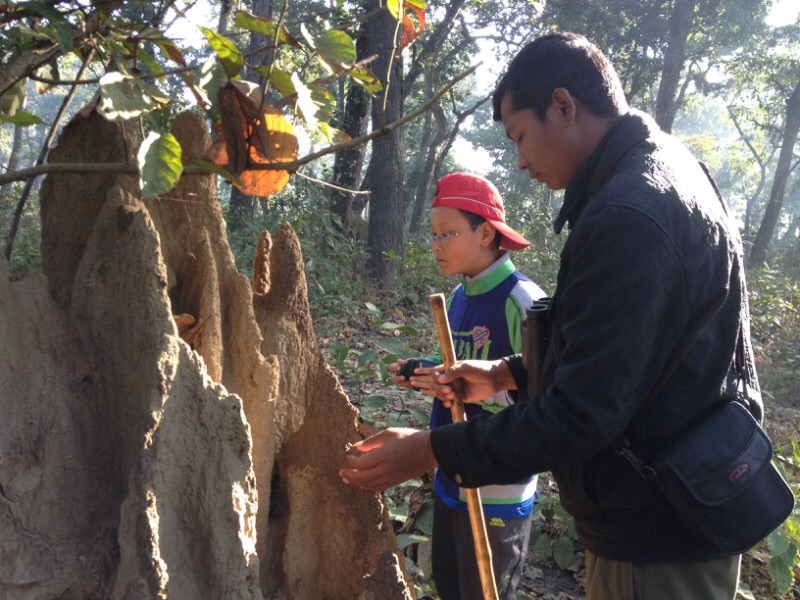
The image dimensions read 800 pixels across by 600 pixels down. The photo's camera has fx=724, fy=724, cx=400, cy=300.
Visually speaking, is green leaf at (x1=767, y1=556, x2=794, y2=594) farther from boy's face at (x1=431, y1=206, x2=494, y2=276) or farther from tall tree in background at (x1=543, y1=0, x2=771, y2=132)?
→ tall tree in background at (x1=543, y1=0, x2=771, y2=132)

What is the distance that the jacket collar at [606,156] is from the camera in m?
1.52

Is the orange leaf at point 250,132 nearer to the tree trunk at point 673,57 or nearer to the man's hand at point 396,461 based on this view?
the man's hand at point 396,461

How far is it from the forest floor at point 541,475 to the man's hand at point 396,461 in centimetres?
161

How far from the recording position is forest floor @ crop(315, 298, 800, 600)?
3.43 metres

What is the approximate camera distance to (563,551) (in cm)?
357

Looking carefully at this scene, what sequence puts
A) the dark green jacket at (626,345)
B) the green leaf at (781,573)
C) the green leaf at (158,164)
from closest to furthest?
the dark green jacket at (626,345)
the green leaf at (158,164)
the green leaf at (781,573)

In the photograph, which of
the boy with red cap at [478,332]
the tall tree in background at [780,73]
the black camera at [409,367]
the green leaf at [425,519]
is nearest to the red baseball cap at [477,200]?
the boy with red cap at [478,332]

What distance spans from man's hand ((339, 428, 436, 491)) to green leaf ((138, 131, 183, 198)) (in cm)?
77

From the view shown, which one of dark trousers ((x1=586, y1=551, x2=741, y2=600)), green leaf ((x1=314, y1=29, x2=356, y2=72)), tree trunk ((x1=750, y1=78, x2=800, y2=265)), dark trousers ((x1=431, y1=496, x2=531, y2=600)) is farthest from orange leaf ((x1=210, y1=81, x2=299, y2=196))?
tree trunk ((x1=750, y1=78, x2=800, y2=265))

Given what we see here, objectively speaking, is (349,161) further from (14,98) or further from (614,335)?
(614,335)

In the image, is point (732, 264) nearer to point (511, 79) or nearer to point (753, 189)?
point (511, 79)

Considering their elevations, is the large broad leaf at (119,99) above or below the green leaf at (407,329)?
above

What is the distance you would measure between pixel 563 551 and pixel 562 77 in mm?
2683

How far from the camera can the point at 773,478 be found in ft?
4.86
